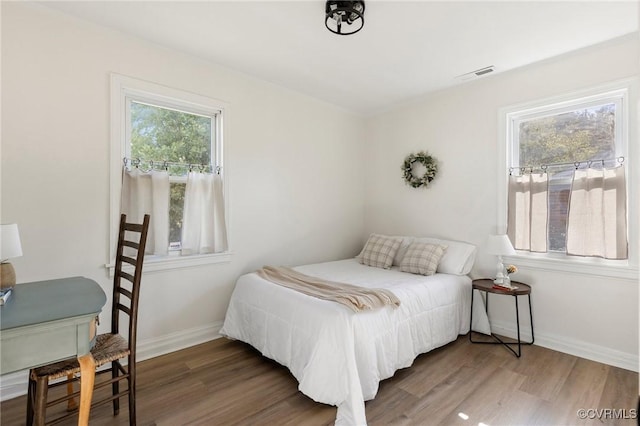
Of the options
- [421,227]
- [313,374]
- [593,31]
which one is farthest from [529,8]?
[313,374]

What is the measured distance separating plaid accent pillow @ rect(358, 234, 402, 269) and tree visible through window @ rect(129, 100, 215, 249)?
1.96 meters

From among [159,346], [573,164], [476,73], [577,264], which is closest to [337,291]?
[159,346]

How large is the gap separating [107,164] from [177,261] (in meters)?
0.96

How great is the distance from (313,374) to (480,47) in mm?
2832

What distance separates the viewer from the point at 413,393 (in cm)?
215

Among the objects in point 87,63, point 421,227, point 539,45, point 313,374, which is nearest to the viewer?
point 313,374

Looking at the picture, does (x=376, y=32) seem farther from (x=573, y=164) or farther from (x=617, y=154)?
(x=617, y=154)

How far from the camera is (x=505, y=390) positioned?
7.14 feet

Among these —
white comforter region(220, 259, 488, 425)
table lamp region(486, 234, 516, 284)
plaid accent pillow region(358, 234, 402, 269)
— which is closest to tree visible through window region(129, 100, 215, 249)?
white comforter region(220, 259, 488, 425)

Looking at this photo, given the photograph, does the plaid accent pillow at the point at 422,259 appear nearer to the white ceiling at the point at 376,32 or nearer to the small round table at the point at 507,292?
the small round table at the point at 507,292

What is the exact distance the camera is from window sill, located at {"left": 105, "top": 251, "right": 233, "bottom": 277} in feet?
8.66

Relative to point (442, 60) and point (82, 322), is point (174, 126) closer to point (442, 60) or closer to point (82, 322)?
point (82, 322)

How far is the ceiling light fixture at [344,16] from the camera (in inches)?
79.3

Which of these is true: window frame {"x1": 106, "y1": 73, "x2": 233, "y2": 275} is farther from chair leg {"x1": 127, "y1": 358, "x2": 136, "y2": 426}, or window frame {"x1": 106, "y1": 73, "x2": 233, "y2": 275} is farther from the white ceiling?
chair leg {"x1": 127, "y1": 358, "x2": 136, "y2": 426}
